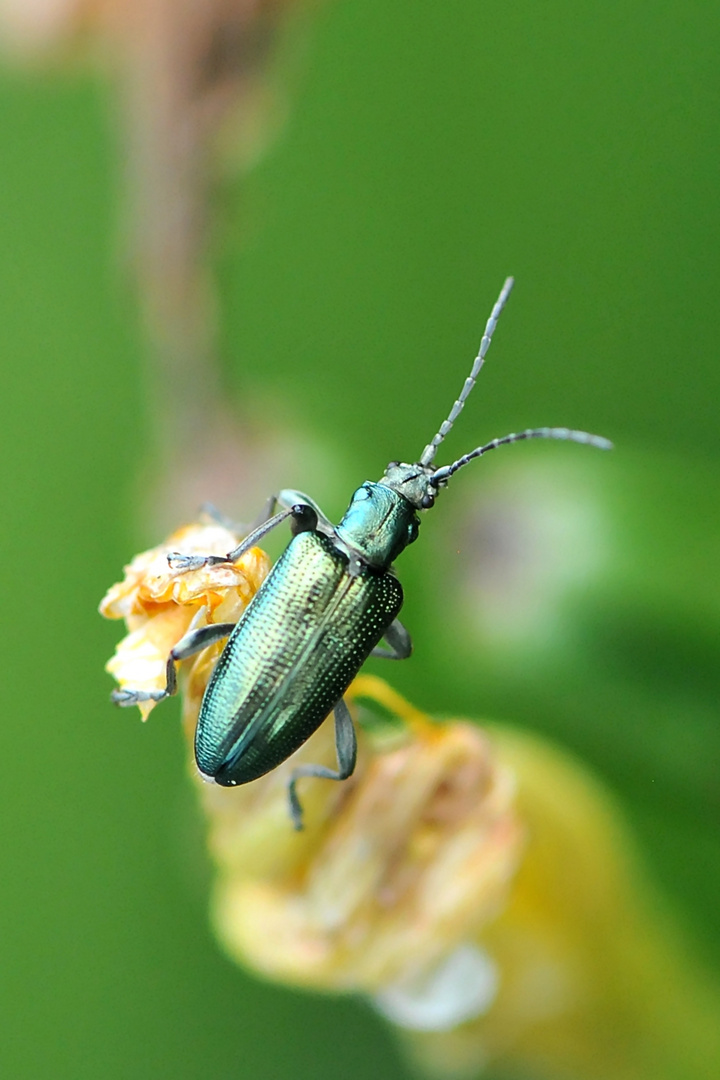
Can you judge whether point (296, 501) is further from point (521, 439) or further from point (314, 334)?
point (314, 334)

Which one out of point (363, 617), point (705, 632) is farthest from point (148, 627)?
point (705, 632)

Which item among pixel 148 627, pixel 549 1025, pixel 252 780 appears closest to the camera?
pixel 148 627

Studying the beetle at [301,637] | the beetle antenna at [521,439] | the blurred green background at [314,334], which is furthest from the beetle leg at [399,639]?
the blurred green background at [314,334]

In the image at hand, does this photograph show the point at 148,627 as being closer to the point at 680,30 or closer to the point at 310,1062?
the point at 310,1062

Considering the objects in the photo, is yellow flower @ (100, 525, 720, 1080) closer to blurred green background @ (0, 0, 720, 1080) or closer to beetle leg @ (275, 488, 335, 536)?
beetle leg @ (275, 488, 335, 536)

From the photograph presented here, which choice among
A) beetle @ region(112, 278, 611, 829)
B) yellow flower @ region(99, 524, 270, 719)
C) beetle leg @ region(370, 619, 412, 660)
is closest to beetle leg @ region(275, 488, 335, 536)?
beetle @ region(112, 278, 611, 829)

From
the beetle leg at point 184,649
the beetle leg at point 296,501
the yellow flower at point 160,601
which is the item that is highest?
the beetle leg at point 296,501

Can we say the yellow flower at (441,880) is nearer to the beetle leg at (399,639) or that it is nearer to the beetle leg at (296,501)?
the beetle leg at (399,639)
